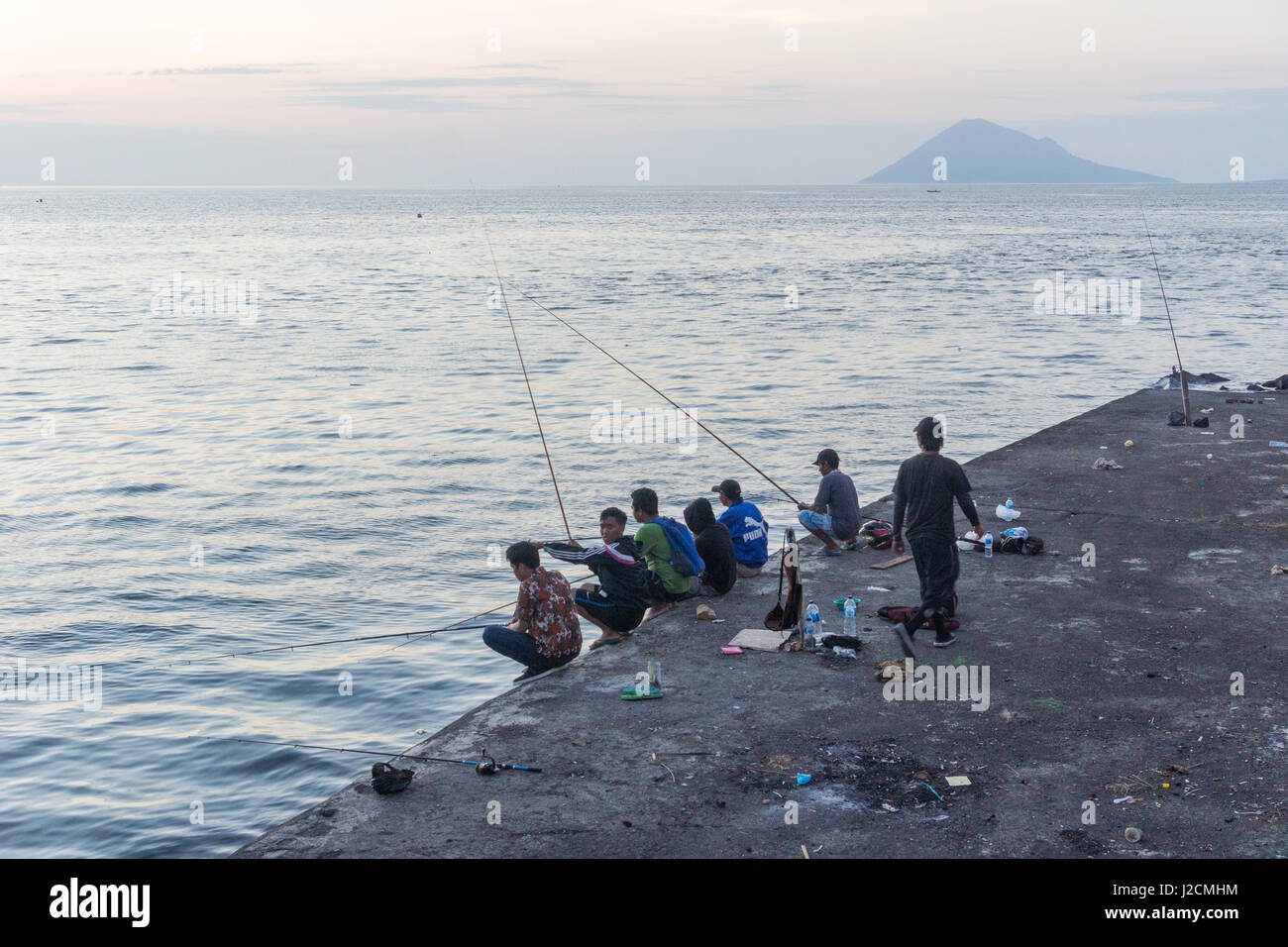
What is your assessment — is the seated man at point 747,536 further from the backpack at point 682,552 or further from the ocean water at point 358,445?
the ocean water at point 358,445

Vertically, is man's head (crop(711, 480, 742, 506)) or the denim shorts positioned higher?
man's head (crop(711, 480, 742, 506))

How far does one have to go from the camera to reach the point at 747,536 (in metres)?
9.96

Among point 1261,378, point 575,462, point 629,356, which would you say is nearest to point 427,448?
point 575,462

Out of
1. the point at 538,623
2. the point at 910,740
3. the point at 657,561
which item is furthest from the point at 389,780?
the point at 657,561

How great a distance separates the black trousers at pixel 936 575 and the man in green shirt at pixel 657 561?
202cm

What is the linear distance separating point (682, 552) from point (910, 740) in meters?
3.07

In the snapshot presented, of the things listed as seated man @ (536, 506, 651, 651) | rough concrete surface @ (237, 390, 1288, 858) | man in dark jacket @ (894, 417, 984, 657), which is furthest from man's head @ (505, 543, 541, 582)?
man in dark jacket @ (894, 417, 984, 657)

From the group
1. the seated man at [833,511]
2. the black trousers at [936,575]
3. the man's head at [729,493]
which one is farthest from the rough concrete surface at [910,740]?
the man's head at [729,493]

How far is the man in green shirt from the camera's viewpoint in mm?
9273

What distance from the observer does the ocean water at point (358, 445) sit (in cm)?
912

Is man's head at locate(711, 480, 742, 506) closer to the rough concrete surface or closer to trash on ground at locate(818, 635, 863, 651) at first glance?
the rough concrete surface

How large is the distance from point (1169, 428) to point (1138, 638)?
29.3 ft

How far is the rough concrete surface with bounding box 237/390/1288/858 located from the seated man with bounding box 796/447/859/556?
23.1 inches

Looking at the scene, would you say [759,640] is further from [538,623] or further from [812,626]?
[538,623]
